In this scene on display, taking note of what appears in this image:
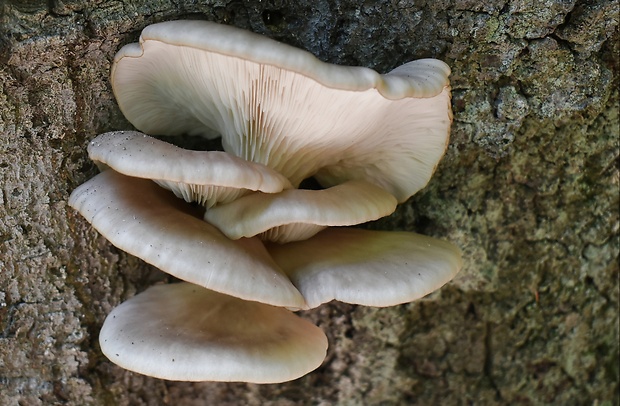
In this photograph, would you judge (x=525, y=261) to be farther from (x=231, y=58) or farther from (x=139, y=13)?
(x=139, y=13)

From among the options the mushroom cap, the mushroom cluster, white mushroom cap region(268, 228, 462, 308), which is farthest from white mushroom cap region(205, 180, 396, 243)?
the mushroom cap

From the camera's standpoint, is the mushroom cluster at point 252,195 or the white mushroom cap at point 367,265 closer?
the mushroom cluster at point 252,195

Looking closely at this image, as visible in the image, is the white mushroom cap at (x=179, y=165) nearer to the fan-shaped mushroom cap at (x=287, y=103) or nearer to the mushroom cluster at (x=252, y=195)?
the mushroom cluster at (x=252, y=195)

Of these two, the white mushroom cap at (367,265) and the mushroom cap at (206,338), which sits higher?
the white mushroom cap at (367,265)

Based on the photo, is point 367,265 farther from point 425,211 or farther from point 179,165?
point 179,165

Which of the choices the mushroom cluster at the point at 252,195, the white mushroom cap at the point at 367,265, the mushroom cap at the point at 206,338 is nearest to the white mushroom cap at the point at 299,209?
the mushroom cluster at the point at 252,195

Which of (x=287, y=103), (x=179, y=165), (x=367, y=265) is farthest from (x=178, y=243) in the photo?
(x=367, y=265)

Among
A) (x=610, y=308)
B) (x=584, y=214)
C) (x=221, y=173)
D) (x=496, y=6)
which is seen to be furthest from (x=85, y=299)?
(x=610, y=308)

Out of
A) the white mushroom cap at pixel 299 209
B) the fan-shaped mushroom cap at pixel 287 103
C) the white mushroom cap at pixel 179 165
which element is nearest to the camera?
the fan-shaped mushroom cap at pixel 287 103
